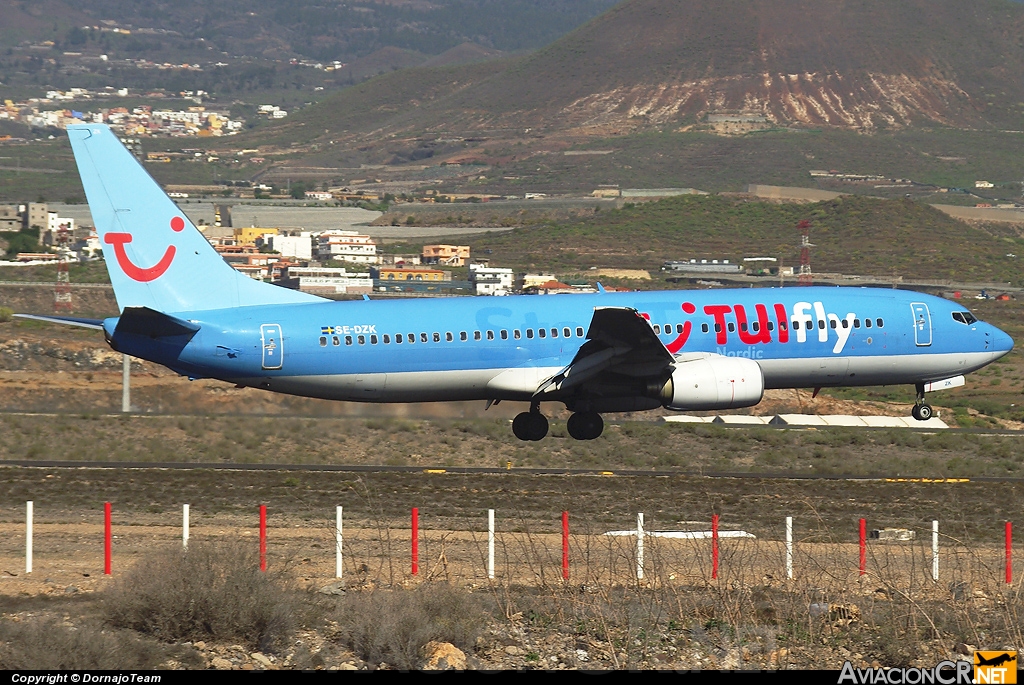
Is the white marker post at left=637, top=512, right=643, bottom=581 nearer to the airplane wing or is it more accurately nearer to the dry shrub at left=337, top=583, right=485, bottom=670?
the dry shrub at left=337, top=583, right=485, bottom=670

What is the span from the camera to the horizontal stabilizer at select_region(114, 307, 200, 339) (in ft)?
116

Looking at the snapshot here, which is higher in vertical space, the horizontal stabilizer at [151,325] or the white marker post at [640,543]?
the horizontal stabilizer at [151,325]

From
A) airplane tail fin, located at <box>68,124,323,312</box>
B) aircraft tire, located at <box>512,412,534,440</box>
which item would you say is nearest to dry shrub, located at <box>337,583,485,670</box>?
airplane tail fin, located at <box>68,124,323,312</box>

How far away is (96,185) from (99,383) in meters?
35.8

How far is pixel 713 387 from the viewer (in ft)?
125

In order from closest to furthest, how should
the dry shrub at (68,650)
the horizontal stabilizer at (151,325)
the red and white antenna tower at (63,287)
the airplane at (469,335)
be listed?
the dry shrub at (68,650) < the horizontal stabilizer at (151,325) < the airplane at (469,335) < the red and white antenna tower at (63,287)

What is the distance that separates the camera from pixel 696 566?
27484mm

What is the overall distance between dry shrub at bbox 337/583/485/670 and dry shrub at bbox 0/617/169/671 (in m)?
2.79

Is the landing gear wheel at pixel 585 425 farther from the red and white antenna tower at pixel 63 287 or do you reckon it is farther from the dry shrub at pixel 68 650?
the red and white antenna tower at pixel 63 287

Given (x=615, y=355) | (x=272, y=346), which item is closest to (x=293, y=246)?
(x=272, y=346)

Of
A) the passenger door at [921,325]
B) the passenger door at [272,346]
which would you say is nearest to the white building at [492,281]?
the passenger door at [921,325]

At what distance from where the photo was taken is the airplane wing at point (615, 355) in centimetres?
3772

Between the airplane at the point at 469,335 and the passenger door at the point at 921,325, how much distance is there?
18cm

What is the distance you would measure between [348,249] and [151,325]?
147 metres
